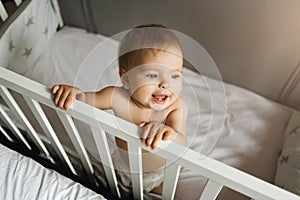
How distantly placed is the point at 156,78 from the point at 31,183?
1.38 ft

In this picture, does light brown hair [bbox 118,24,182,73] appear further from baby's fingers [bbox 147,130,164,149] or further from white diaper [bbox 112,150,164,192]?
white diaper [bbox 112,150,164,192]

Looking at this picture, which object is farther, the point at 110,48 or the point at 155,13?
the point at 110,48

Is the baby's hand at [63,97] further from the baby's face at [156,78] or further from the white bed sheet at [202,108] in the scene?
the white bed sheet at [202,108]

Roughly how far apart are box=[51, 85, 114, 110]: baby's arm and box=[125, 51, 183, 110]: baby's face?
111 mm

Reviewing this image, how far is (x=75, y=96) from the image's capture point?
64cm

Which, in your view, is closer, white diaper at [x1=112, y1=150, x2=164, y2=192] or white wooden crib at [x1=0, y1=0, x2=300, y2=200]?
white wooden crib at [x1=0, y1=0, x2=300, y2=200]

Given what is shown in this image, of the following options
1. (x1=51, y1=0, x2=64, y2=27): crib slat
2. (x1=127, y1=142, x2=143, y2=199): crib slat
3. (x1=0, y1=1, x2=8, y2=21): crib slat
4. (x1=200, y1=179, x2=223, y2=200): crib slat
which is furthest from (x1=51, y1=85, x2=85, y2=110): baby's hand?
(x1=51, y1=0, x2=64, y2=27): crib slat

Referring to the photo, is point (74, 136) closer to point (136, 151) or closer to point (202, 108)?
point (136, 151)

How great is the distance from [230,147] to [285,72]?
30 cm

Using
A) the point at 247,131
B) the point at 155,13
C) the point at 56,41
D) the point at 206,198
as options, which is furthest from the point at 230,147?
the point at 56,41

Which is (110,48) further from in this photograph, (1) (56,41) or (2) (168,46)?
(2) (168,46)

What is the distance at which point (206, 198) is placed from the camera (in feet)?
1.99

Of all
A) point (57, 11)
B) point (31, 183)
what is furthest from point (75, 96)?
point (57, 11)

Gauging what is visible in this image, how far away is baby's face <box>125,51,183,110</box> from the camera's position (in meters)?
0.62
